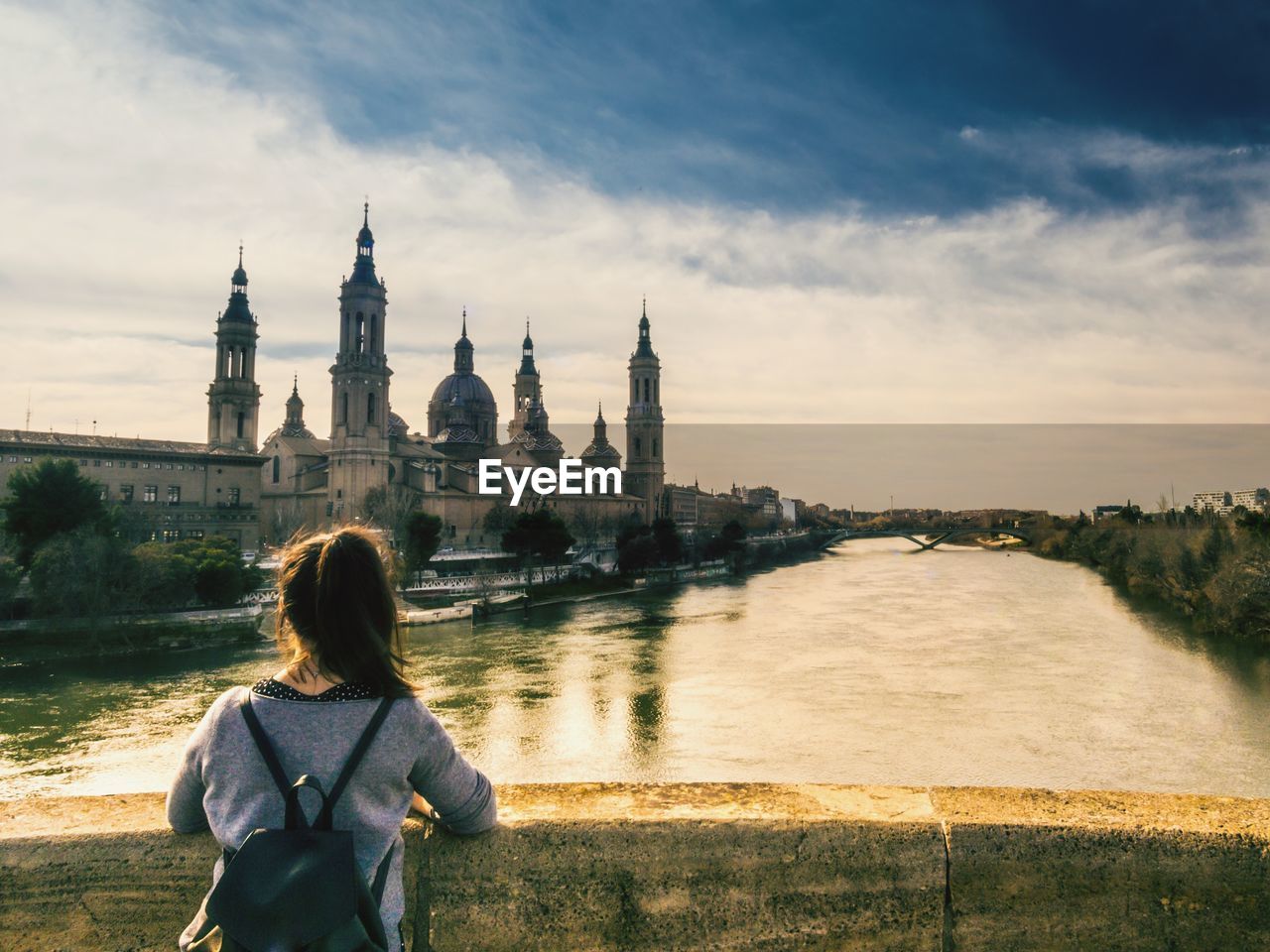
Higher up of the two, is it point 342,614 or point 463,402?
point 463,402

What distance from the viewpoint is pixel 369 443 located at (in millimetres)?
38875

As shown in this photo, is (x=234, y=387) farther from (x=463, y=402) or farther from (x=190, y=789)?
(x=190, y=789)

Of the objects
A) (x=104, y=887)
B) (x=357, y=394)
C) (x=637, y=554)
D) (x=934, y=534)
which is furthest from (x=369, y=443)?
(x=934, y=534)

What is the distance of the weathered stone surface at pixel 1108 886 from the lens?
149 cm

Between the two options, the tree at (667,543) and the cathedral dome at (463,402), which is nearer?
the tree at (667,543)

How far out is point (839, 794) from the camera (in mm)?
1682

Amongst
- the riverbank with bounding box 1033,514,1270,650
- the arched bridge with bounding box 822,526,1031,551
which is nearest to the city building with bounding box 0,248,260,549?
the riverbank with bounding box 1033,514,1270,650

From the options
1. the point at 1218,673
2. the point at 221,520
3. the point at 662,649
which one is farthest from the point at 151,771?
the point at 221,520

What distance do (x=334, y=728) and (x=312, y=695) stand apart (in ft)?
0.18

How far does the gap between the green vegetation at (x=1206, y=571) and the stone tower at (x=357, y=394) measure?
2860 centimetres

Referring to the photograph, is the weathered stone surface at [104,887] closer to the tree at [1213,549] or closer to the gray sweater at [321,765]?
the gray sweater at [321,765]

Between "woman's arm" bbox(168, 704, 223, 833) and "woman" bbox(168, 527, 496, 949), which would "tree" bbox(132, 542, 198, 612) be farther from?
"woman" bbox(168, 527, 496, 949)

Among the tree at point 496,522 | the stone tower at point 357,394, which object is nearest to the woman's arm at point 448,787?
the stone tower at point 357,394

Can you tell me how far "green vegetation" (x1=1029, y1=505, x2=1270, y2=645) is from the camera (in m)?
18.9
